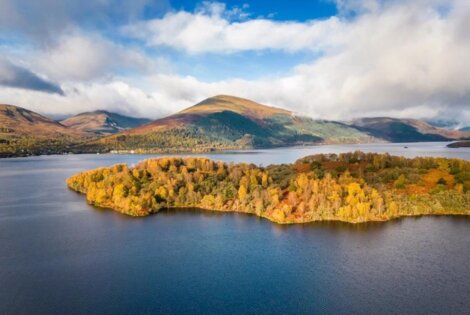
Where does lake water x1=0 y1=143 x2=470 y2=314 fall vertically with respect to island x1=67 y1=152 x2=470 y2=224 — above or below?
below

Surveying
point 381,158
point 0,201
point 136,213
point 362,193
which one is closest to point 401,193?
point 362,193

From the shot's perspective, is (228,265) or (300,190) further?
(300,190)

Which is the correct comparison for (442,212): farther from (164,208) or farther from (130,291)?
(130,291)

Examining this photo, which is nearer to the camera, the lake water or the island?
the lake water

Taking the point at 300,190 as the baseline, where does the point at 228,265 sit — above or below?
below

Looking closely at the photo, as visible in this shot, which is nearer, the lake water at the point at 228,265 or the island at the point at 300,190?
the lake water at the point at 228,265
